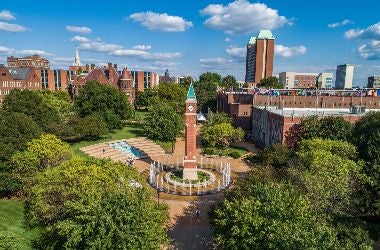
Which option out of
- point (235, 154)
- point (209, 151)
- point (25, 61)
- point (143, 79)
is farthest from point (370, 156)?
point (25, 61)

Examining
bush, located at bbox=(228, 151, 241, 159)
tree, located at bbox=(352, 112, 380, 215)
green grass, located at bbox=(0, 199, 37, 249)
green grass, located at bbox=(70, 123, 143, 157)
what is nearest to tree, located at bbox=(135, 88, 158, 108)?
green grass, located at bbox=(70, 123, 143, 157)

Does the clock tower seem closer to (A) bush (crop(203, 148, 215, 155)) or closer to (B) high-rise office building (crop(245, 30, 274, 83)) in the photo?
(A) bush (crop(203, 148, 215, 155))

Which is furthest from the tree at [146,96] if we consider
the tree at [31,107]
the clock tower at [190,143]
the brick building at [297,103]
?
the clock tower at [190,143]

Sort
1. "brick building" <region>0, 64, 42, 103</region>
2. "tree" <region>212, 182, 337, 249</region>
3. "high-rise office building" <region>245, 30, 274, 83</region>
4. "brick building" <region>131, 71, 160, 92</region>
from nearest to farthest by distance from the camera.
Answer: "tree" <region>212, 182, 337, 249</region>
"brick building" <region>0, 64, 42, 103</region>
"brick building" <region>131, 71, 160, 92</region>
"high-rise office building" <region>245, 30, 274, 83</region>

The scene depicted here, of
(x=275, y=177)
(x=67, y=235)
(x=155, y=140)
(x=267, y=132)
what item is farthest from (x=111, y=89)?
(x=67, y=235)

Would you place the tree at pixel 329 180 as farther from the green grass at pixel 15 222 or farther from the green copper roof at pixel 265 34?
the green copper roof at pixel 265 34

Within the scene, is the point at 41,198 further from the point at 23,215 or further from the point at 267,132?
the point at 267,132

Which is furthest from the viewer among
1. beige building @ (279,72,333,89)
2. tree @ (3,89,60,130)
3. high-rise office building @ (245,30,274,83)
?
beige building @ (279,72,333,89)
